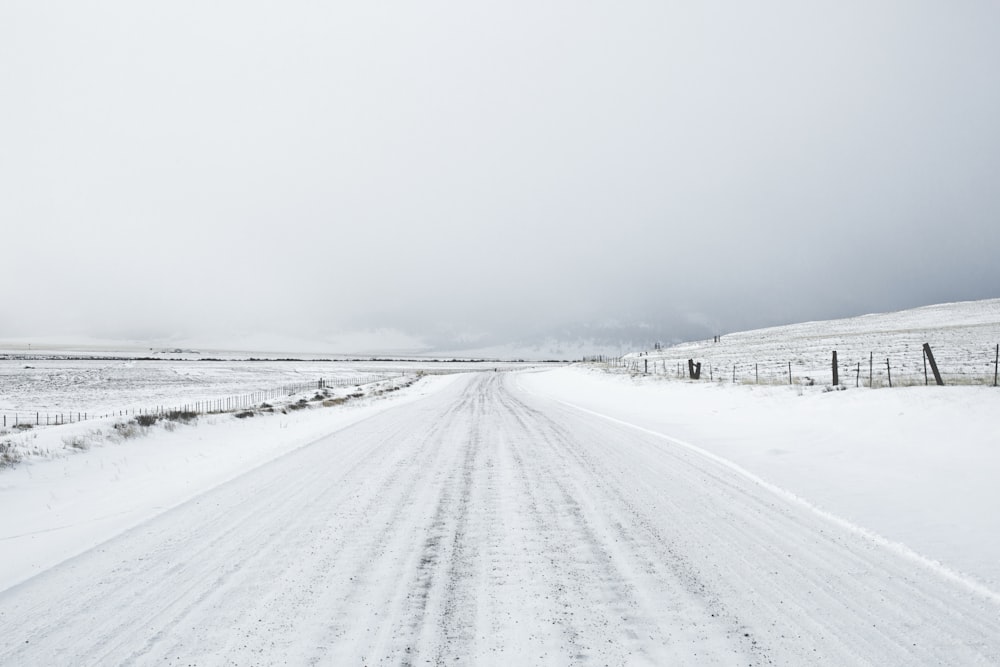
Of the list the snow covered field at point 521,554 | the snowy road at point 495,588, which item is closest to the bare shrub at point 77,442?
the snow covered field at point 521,554

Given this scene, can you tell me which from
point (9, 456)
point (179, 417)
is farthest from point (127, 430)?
point (9, 456)

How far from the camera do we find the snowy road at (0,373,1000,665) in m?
3.26

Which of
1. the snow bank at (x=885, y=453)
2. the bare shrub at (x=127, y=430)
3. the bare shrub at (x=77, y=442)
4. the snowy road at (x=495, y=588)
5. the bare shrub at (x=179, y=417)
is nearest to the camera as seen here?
the snowy road at (x=495, y=588)

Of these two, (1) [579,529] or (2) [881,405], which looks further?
(2) [881,405]

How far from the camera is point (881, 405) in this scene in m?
12.1

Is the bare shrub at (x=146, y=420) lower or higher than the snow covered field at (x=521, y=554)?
higher

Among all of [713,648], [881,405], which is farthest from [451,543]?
[881,405]

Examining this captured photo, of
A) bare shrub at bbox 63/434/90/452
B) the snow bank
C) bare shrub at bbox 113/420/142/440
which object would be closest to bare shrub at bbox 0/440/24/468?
bare shrub at bbox 63/434/90/452

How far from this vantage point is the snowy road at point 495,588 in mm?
3258

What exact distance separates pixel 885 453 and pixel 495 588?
892 cm

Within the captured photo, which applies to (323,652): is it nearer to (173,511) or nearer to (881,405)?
(173,511)

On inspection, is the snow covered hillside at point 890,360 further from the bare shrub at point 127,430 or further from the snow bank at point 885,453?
the bare shrub at point 127,430

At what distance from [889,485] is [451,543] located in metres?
6.65

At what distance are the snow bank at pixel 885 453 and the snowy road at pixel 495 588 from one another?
726mm
